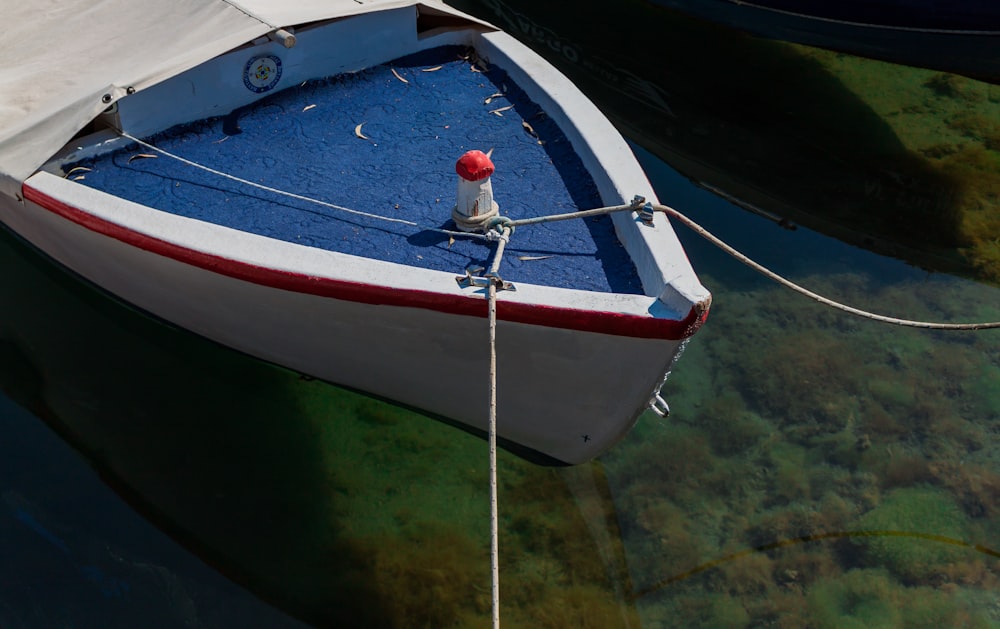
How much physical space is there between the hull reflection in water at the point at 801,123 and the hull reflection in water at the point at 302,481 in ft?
9.17

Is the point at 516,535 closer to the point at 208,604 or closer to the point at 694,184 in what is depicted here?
the point at 208,604

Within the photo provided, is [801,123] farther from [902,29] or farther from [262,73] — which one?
[262,73]

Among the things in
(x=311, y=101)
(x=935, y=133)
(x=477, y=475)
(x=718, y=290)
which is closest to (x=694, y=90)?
(x=935, y=133)

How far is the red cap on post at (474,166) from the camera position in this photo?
151 inches

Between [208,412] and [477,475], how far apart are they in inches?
56.0

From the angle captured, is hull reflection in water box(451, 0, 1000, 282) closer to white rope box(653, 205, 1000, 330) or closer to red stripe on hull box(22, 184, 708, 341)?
white rope box(653, 205, 1000, 330)

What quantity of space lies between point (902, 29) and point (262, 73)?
436 centimetres

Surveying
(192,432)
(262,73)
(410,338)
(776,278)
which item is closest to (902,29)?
(776,278)

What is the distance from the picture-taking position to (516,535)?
4.46m

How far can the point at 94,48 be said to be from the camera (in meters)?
4.91

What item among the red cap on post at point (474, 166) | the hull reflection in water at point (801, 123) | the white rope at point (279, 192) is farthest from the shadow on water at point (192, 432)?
the hull reflection in water at point (801, 123)

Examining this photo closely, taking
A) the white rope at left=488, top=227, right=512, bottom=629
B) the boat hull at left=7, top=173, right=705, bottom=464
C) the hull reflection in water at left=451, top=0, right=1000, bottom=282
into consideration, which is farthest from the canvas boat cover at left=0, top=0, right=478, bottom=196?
the hull reflection in water at left=451, top=0, right=1000, bottom=282

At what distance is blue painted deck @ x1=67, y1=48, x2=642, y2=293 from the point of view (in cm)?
409

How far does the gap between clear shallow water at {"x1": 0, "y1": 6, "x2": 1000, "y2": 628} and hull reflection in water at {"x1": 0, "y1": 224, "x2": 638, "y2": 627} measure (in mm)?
11
